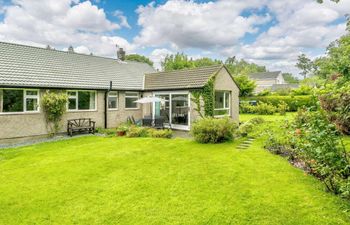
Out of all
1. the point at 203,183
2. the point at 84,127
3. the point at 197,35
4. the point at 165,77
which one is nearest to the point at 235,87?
the point at 165,77

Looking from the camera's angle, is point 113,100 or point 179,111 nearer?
point 179,111

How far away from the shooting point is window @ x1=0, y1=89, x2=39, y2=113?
40.0 feet

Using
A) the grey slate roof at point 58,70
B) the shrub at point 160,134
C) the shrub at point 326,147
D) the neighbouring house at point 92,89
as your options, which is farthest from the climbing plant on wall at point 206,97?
the shrub at point 326,147

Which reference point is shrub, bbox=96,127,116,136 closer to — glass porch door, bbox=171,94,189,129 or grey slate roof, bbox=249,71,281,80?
glass porch door, bbox=171,94,189,129

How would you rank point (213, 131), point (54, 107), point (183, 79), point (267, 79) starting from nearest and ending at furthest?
point (213, 131) → point (54, 107) → point (183, 79) → point (267, 79)

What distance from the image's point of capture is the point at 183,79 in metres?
16.9

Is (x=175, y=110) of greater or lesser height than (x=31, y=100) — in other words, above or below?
below

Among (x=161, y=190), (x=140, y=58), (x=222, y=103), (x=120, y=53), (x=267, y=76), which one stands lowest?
(x=161, y=190)

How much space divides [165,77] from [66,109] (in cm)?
796

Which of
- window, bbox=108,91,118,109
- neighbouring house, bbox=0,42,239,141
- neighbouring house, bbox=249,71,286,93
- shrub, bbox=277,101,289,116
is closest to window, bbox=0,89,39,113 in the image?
neighbouring house, bbox=0,42,239,141

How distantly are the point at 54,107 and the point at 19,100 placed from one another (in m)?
1.81

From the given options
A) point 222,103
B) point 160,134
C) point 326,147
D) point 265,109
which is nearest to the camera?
point 326,147

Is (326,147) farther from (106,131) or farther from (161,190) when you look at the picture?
(106,131)

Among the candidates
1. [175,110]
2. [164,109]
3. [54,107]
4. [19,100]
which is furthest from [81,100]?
[175,110]
